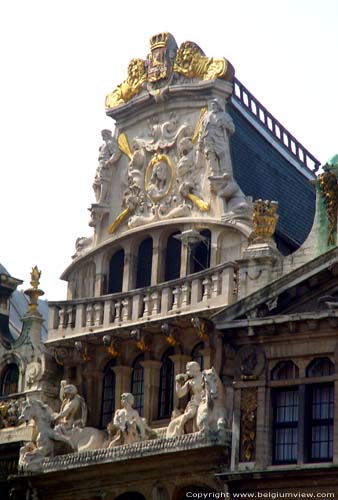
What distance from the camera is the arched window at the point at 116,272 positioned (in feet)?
213

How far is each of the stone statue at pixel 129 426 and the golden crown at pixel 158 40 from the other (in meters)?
12.0

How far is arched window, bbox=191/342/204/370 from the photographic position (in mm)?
60341

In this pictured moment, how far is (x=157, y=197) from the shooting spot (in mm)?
63719

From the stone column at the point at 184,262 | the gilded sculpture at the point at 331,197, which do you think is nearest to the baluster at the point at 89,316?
the stone column at the point at 184,262

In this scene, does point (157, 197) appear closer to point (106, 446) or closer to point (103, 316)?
point (103, 316)

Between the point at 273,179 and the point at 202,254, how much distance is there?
14.8 feet

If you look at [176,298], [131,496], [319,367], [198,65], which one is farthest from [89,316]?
[319,367]

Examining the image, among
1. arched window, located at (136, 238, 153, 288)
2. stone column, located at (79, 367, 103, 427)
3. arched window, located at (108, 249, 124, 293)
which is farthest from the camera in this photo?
arched window, located at (108, 249, 124, 293)

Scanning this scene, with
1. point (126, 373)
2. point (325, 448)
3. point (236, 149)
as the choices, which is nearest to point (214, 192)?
point (236, 149)

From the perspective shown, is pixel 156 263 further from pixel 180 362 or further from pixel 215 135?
pixel 215 135

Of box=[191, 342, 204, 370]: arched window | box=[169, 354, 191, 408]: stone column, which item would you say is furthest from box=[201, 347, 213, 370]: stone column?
box=[169, 354, 191, 408]: stone column

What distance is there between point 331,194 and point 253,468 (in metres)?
8.15

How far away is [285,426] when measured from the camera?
186ft

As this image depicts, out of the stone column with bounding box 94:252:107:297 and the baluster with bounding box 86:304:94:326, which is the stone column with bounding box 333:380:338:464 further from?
the stone column with bounding box 94:252:107:297
